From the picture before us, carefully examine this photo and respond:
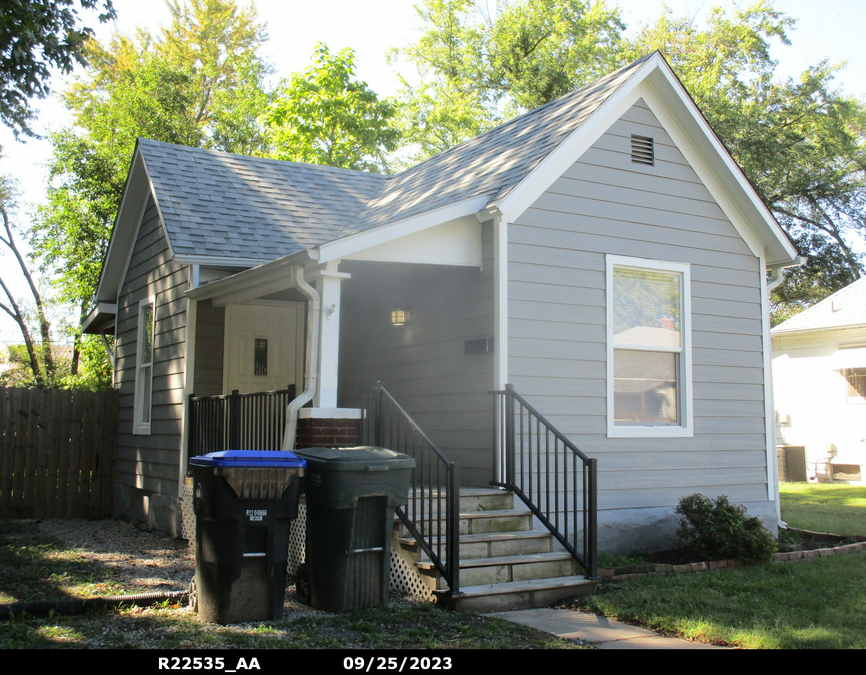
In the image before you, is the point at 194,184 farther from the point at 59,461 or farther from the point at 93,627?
the point at 93,627

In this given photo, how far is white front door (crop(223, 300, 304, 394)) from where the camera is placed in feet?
31.9

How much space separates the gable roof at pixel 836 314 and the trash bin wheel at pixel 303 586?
1465 cm

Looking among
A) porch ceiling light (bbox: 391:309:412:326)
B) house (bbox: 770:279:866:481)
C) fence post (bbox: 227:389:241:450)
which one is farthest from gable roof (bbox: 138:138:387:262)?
house (bbox: 770:279:866:481)

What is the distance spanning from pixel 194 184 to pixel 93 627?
729 centimetres

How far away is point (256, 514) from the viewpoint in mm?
5027

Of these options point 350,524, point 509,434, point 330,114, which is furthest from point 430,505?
point 330,114

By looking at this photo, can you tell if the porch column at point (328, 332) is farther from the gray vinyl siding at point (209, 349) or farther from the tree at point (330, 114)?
the tree at point (330, 114)

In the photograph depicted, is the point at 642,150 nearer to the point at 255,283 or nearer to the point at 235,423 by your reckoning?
the point at 255,283

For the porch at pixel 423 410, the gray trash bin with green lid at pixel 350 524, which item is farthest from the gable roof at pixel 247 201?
the gray trash bin with green lid at pixel 350 524

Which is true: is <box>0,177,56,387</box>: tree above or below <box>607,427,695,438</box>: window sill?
above

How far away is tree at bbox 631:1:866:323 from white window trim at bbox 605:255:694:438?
677 inches

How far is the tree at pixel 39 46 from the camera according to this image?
29.3 ft

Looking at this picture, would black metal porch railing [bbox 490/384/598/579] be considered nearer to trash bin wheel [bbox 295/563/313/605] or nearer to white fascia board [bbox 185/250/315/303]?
trash bin wheel [bbox 295/563/313/605]

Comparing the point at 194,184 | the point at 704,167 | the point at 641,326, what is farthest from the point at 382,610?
the point at 194,184
